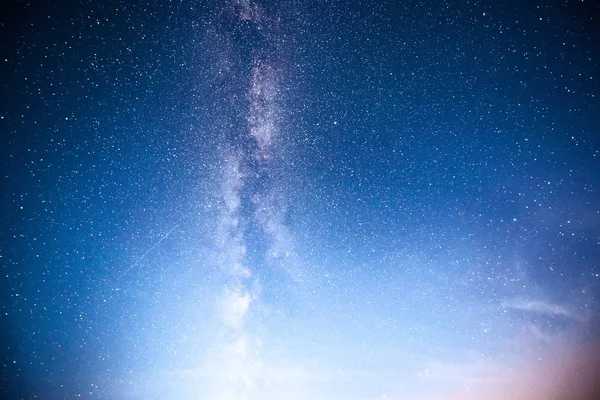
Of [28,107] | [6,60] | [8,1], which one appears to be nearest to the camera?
[8,1]

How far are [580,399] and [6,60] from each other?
12.3 metres

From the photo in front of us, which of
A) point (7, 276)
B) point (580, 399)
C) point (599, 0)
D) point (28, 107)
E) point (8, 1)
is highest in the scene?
point (599, 0)

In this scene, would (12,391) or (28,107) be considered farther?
(12,391)

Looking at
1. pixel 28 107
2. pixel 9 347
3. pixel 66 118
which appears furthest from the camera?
pixel 9 347

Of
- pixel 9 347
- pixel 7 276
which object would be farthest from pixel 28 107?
pixel 9 347

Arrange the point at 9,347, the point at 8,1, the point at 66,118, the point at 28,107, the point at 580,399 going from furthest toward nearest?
the point at 580,399 → the point at 9,347 → the point at 66,118 → the point at 28,107 → the point at 8,1

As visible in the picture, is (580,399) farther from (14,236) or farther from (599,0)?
(14,236)

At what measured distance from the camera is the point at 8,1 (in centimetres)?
178

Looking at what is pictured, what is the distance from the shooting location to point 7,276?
2570mm

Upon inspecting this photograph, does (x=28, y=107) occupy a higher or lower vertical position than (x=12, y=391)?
higher

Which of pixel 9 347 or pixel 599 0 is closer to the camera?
pixel 599 0

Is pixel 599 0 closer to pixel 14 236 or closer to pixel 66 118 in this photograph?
pixel 66 118

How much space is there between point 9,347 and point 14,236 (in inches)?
57.1

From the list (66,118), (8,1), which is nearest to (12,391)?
(66,118)
